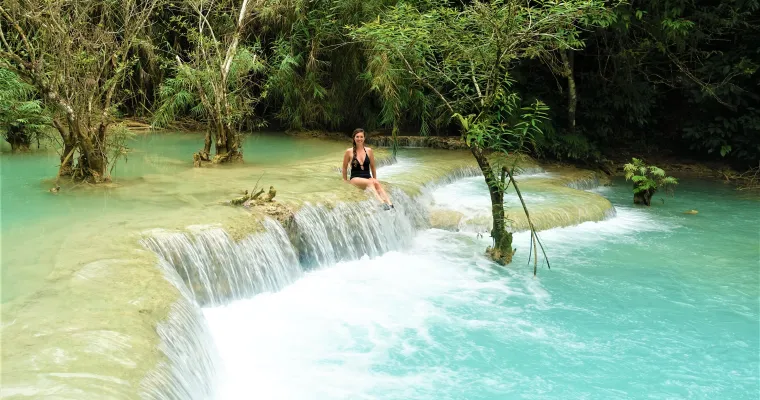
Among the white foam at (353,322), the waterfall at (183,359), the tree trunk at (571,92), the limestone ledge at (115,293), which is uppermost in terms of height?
the tree trunk at (571,92)

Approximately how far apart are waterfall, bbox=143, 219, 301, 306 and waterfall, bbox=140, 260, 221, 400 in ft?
2.08

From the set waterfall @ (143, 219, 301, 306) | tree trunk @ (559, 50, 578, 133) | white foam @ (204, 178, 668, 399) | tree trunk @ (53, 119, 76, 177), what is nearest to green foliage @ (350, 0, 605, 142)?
white foam @ (204, 178, 668, 399)

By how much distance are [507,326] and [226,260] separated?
9.16 ft

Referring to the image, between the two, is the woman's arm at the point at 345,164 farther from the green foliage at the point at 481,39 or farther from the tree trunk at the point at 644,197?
the tree trunk at the point at 644,197

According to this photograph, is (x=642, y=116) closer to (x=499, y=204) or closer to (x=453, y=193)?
(x=453, y=193)

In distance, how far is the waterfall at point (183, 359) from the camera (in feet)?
13.4

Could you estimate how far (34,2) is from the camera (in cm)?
808

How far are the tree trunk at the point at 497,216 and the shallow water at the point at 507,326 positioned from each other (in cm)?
18

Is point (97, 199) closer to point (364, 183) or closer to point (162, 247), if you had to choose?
point (162, 247)

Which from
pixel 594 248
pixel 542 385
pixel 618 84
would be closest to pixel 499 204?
pixel 594 248

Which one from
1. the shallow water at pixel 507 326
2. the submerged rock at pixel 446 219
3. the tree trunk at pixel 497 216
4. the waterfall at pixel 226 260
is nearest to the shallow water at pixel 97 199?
the waterfall at pixel 226 260

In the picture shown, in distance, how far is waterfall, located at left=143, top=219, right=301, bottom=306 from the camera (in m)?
6.35

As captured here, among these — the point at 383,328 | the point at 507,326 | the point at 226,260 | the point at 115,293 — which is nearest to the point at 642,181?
the point at 507,326

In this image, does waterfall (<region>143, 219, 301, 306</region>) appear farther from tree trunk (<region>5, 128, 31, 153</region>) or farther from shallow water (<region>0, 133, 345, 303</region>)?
tree trunk (<region>5, 128, 31, 153</region>)
